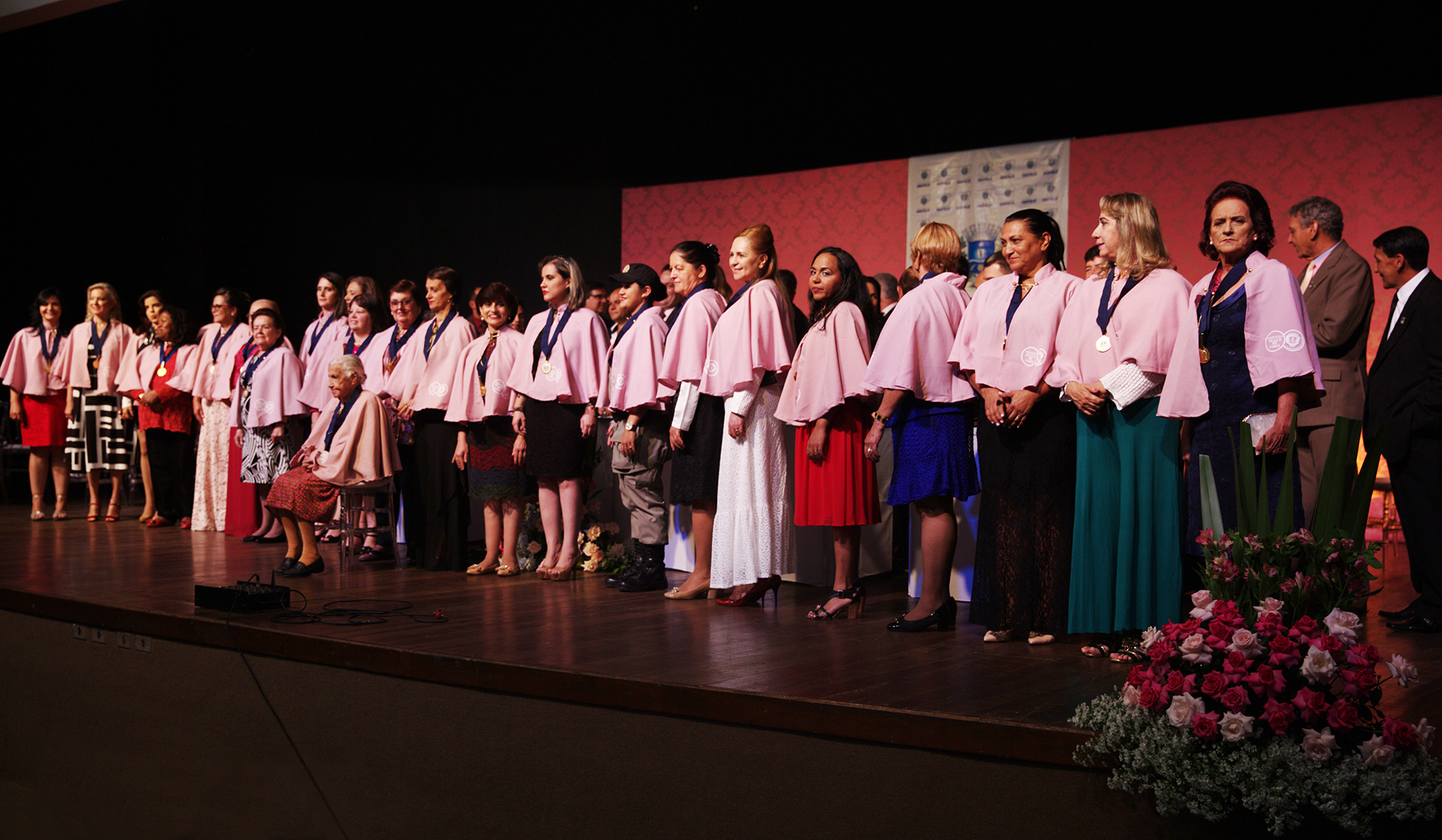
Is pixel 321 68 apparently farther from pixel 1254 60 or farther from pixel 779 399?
pixel 1254 60

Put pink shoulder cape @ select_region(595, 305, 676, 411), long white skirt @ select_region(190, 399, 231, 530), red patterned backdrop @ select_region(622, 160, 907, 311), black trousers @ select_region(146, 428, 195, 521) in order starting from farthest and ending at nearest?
red patterned backdrop @ select_region(622, 160, 907, 311) → black trousers @ select_region(146, 428, 195, 521) → long white skirt @ select_region(190, 399, 231, 530) → pink shoulder cape @ select_region(595, 305, 676, 411)

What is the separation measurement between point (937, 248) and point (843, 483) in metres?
0.90

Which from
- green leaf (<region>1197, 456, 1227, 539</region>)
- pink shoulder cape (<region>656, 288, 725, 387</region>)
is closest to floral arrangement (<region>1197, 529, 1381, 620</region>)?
green leaf (<region>1197, 456, 1227, 539</region>)

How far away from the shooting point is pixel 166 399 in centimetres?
704

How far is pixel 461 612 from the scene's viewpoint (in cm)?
418

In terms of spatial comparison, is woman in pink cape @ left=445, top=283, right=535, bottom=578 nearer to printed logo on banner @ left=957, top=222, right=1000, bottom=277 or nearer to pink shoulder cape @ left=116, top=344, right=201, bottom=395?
pink shoulder cape @ left=116, top=344, right=201, bottom=395

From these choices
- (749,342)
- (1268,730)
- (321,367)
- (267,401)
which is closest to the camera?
(1268,730)

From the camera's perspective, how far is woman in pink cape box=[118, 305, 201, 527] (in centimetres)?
700

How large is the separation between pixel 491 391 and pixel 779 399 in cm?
154

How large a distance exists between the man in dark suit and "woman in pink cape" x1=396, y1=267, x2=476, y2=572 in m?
3.93

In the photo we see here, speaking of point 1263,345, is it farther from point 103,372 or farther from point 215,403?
point 103,372

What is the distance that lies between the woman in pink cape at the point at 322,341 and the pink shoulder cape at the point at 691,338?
2425 millimetres

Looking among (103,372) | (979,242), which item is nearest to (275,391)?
(103,372)

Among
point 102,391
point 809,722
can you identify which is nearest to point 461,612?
point 809,722
